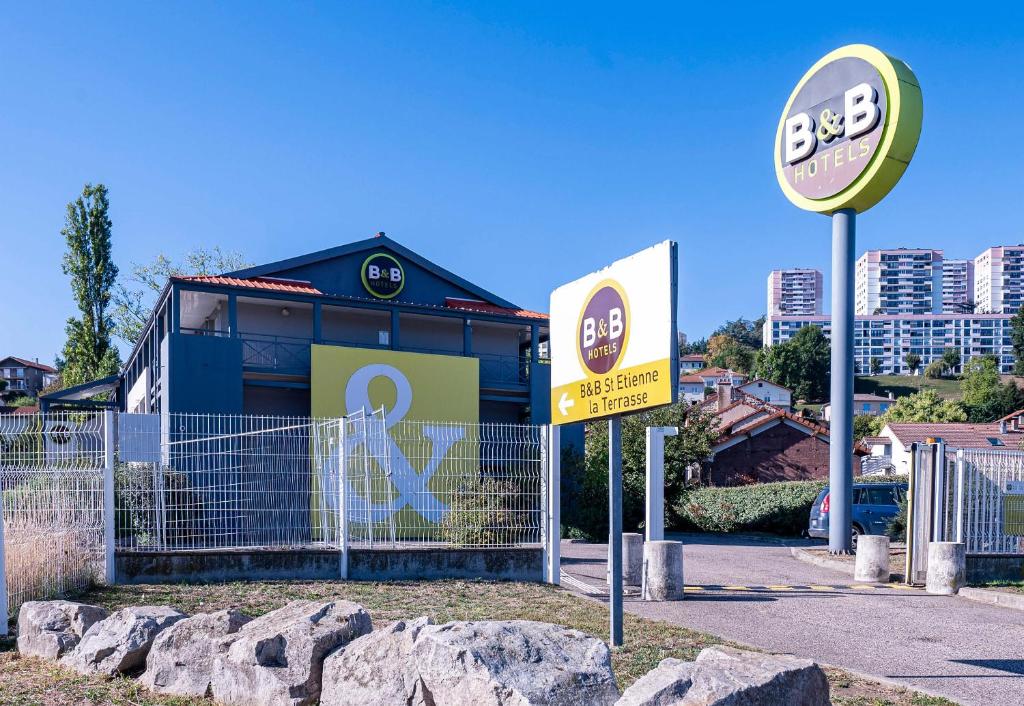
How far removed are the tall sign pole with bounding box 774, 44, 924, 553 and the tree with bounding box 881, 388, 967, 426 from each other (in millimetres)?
61557

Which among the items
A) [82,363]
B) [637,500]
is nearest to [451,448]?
[637,500]

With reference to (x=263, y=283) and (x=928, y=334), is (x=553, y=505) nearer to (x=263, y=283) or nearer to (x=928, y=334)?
(x=263, y=283)

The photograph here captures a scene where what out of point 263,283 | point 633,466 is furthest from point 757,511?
point 263,283

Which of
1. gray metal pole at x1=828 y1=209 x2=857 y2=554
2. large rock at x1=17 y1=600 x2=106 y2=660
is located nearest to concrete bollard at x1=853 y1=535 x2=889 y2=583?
gray metal pole at x1=828 y1=209 x2=857 y2=554

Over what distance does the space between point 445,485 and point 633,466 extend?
14.7 metres

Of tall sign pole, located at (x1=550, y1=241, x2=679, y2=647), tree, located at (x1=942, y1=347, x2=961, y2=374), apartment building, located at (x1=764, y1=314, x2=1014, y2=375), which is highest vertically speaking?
apartment building, located at (x1=764, y1=314, x2=1014, y2=375)

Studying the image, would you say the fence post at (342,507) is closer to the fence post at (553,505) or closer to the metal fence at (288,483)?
the metal fence at (288,483)

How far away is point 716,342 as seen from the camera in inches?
5871

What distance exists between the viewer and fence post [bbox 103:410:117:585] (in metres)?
10.3

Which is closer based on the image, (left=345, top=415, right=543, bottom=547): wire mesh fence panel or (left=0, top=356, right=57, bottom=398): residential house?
(left=345, top=415, right=543, bottom=547): wire mesh fence panel

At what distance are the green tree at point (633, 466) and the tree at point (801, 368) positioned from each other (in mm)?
84490

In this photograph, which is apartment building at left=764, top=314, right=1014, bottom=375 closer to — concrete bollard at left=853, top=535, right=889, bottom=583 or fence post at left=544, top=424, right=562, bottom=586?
concrete bollard at left=853, top=535, right=889, bottom=583

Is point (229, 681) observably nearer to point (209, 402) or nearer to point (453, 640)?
point (453, 640)

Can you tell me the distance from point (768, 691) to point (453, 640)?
1.58 m
